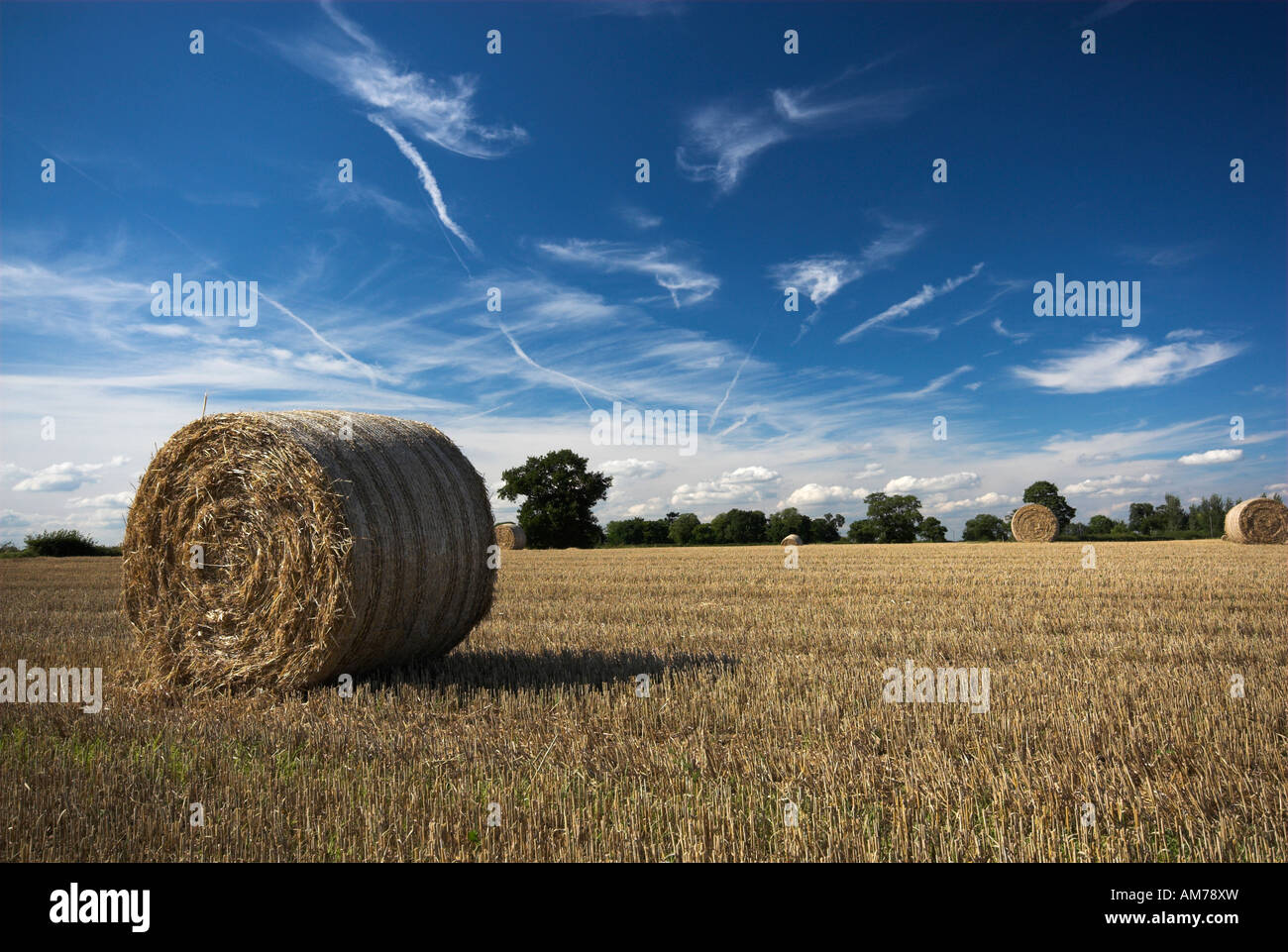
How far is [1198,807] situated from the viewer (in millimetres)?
3633

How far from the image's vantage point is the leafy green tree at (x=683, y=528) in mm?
60344

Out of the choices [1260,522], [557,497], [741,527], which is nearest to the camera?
[1260,522]

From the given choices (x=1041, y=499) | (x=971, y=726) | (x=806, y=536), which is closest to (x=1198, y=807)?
(x=971, y=726)

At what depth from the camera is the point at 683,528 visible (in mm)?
63156

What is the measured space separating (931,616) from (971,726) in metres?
5.23

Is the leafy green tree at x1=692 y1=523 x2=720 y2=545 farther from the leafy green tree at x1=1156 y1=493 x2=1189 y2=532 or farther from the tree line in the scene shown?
the leafy green tree at x1=1156 y1=493 x2=1189 y2=532

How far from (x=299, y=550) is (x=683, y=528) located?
57021 millimetres

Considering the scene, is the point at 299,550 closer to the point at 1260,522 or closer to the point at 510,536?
the point at 510,536

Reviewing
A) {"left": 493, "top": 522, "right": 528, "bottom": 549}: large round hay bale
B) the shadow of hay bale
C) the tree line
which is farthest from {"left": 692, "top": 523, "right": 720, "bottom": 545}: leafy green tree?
the shadow of hay bale

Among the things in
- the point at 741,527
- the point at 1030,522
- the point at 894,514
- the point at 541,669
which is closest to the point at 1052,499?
the point at 894,514

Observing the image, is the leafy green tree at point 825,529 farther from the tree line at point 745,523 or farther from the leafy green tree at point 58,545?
the leafy green tree at point 58,545

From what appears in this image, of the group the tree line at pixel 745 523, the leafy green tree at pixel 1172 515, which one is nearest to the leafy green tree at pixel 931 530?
the tree line at pixel 745 523

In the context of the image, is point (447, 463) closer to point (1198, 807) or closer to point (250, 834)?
point (250, 834)

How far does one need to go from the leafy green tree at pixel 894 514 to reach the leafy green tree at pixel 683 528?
43.6ft
